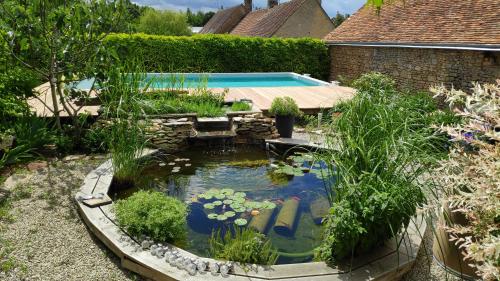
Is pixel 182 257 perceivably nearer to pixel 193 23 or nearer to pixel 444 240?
pixel 444 240

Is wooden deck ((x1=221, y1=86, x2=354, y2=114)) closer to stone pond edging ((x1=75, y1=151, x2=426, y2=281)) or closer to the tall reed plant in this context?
the tall reed plant

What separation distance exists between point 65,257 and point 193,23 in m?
53.4

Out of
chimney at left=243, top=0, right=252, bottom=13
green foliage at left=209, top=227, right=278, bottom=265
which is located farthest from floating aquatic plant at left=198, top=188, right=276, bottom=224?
chimney at left=243, top=0, right=252, bottom=13

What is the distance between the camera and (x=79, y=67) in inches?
229

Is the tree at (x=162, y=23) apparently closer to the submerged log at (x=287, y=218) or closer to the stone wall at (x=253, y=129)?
the stone wall at (x=253, y=129)

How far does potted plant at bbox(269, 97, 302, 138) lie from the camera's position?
23.0ft

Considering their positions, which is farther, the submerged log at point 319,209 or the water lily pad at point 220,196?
the water lily pad at point 220,196

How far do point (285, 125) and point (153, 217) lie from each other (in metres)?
3.98

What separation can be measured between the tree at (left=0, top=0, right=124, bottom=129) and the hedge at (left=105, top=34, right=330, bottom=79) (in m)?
8.95

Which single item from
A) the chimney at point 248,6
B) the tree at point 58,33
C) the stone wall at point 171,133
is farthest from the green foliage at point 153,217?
the chimney at point 248,6

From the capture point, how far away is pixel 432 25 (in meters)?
11.9

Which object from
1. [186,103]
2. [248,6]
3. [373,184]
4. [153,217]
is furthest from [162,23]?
[373,184]

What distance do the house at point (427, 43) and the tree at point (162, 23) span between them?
18302 mm

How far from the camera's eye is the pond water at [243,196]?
156 inches
